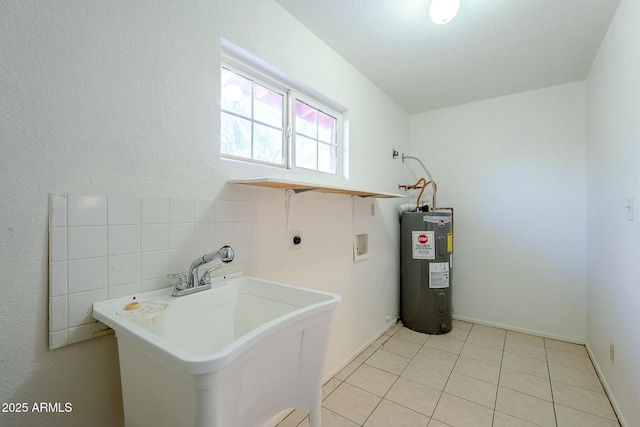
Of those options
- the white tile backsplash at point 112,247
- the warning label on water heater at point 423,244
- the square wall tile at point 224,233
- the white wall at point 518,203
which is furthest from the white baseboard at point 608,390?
the white tile backsplash at point 112,247

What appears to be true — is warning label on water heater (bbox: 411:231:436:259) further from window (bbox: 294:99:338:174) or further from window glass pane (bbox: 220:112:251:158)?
window glass pane (bbox: 220:112:251:158)

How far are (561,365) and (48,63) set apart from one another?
3530 mm

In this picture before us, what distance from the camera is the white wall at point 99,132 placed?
2.68ft

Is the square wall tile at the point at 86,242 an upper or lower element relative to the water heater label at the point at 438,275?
upper

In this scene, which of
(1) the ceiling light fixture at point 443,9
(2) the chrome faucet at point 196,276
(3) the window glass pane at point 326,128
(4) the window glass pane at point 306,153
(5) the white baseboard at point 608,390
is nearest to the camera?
(2) the chrome faucet at point 196,276

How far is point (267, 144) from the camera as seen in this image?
1748 mm

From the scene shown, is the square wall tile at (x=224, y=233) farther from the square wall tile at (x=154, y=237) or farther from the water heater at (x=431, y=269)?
the water heater at (x=431, y=269)

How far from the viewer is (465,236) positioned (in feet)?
10.5

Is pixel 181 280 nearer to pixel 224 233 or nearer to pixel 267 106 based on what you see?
pixel 224 233

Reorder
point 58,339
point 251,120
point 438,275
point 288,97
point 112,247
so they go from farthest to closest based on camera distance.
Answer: point 438,275
point 288,97
point 251,120
point 112,247
point 58,339

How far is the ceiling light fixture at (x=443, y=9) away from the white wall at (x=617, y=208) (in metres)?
0.89

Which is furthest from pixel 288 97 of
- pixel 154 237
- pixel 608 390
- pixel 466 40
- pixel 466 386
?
pixel 608 390

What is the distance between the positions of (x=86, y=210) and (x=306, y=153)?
138 cm

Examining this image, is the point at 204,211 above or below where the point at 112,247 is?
above
